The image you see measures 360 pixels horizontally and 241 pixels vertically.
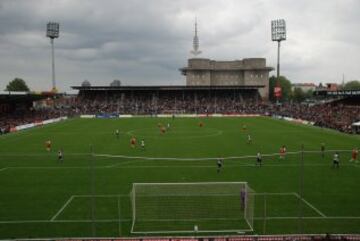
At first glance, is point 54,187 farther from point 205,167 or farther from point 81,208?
point 205,167

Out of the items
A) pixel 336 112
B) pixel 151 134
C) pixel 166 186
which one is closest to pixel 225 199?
pixel 166 186

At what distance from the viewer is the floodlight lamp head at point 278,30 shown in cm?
10106

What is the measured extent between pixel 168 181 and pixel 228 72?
153 meters

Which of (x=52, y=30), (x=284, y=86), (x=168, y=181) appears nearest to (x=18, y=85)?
(x=52, y=30)

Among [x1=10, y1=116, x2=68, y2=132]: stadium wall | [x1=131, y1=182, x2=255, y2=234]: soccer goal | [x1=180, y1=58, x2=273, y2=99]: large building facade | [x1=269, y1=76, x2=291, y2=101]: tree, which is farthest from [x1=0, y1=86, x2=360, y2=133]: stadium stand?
[x1=131, y1=182, x2=255, y2=234]: soccer goal

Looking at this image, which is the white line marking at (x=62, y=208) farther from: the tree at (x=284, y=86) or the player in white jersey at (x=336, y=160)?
the tree at (x=284, y=86)

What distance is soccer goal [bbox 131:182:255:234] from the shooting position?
733 inches

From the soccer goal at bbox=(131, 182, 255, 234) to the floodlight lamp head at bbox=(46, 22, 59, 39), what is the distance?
92.6m

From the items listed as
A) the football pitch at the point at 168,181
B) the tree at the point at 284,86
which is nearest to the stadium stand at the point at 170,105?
the football pitch at the point at 168,181

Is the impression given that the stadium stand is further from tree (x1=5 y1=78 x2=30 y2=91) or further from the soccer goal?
the soccer goal

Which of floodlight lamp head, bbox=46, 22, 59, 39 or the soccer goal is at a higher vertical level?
floodlight lamp head, bbox=46, 22, 59, 39

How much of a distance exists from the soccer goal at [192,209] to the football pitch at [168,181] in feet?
0.15

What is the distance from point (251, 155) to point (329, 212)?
59.1ft

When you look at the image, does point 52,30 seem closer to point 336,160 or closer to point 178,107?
point 178,107
